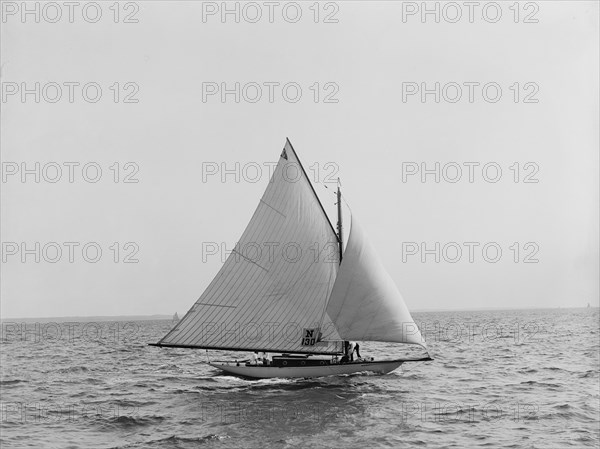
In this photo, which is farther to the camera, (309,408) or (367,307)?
(367,307)

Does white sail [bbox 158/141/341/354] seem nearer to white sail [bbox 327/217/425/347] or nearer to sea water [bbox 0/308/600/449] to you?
white sail [bbox 327/217/425/347]

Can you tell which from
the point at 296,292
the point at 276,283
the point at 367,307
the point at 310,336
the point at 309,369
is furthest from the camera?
the point at 309,369

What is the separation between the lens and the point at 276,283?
3347 cm

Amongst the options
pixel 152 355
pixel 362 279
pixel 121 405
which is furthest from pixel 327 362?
pixel 152 355

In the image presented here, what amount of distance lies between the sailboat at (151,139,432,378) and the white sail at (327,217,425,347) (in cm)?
5

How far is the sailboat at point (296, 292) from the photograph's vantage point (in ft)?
106

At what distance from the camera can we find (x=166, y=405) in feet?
96.7

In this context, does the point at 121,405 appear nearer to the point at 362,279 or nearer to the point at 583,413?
the point at 362,279

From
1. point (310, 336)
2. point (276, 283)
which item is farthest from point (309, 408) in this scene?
point (276, 283)

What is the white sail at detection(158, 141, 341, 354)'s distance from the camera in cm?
3316

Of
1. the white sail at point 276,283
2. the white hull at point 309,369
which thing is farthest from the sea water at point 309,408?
the white sail at point 276,283

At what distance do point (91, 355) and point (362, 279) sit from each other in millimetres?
36910

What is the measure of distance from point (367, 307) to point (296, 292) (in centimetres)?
370

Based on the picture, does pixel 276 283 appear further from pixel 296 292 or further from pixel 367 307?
pixel 367 307
